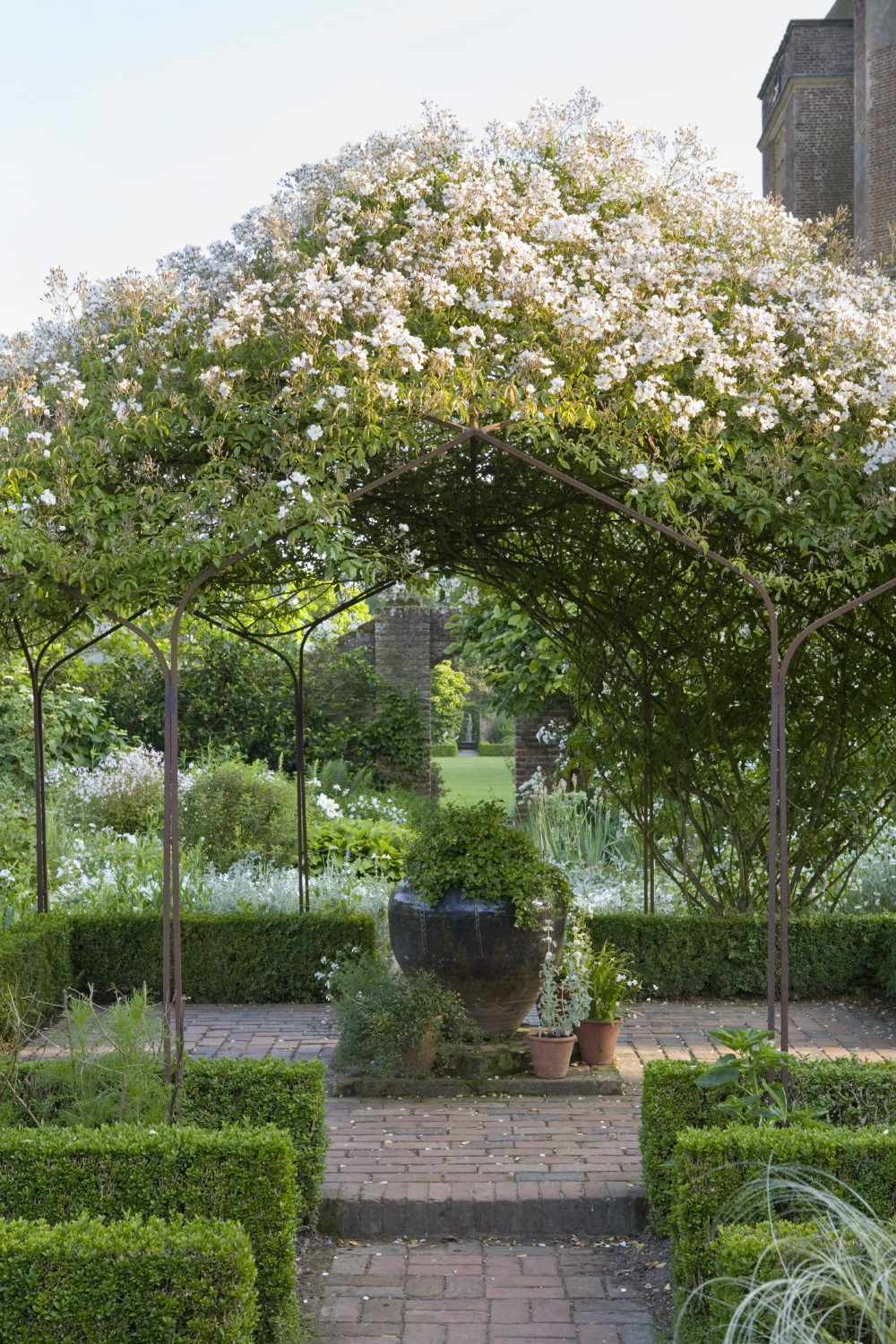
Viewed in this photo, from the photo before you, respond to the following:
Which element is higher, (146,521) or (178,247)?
(178,247)

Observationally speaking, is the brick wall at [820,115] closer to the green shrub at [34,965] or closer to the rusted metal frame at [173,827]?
the green shrub at [34,965]

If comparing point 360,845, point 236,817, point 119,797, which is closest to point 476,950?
point 360,845

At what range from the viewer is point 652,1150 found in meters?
4.00

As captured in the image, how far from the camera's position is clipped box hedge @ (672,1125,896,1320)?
3.31 meters

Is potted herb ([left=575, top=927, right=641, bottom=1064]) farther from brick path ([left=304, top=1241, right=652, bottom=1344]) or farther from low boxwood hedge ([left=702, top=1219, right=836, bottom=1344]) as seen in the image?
low boxwood hedge ([left=702, top=1219, right=836, bottom=1344])

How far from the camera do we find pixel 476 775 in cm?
2786

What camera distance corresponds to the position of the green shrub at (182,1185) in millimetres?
3330

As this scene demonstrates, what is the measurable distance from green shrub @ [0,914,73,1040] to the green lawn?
14276 mm

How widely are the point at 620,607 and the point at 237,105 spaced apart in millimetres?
3369

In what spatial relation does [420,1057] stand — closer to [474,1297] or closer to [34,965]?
[474,1297]

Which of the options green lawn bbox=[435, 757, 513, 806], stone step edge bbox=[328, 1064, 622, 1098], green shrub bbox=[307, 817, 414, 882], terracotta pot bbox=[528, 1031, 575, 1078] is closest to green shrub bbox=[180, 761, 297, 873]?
green shrub bbox=[307, 817, 414, 882]

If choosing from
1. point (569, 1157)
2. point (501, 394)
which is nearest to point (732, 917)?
point (569, 1157)

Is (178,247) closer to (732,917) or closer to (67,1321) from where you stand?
(67,1321)

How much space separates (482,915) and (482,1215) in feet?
5.84
